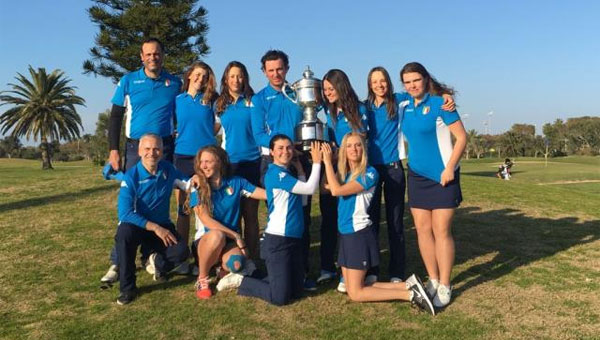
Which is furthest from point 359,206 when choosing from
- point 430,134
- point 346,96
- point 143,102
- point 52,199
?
point 52,199

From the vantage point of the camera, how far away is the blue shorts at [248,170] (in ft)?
16.5

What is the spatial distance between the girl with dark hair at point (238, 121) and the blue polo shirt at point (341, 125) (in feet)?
2.80

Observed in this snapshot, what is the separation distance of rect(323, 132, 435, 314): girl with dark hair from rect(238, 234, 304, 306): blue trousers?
44 centimetres

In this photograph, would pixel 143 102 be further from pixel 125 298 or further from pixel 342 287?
pixel 342 287

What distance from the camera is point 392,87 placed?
14.9ft

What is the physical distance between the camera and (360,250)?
425 centimetres

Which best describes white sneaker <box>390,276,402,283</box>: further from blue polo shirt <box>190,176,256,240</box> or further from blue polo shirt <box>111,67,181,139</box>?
blue polo shirt <box>111,67,181,139</box>

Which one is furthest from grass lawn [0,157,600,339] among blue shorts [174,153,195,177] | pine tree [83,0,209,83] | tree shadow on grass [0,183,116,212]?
pine tree [83,0,209,83]

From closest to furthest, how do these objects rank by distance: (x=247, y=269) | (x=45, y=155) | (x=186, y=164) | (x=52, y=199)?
(x=247, y=269)
(x=186, y=164)
(x=52, y=199)
(x=45, y=155)

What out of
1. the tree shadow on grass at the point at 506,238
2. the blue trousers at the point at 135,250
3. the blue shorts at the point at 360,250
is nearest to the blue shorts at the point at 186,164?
the blue trousers at the point at 135,250

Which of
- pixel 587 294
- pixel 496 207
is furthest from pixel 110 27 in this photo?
pixel 587 294

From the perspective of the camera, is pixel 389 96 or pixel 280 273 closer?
pixel 280 273

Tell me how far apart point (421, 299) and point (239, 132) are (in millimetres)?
2429

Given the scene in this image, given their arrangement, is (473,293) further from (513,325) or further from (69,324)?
(69,324)
